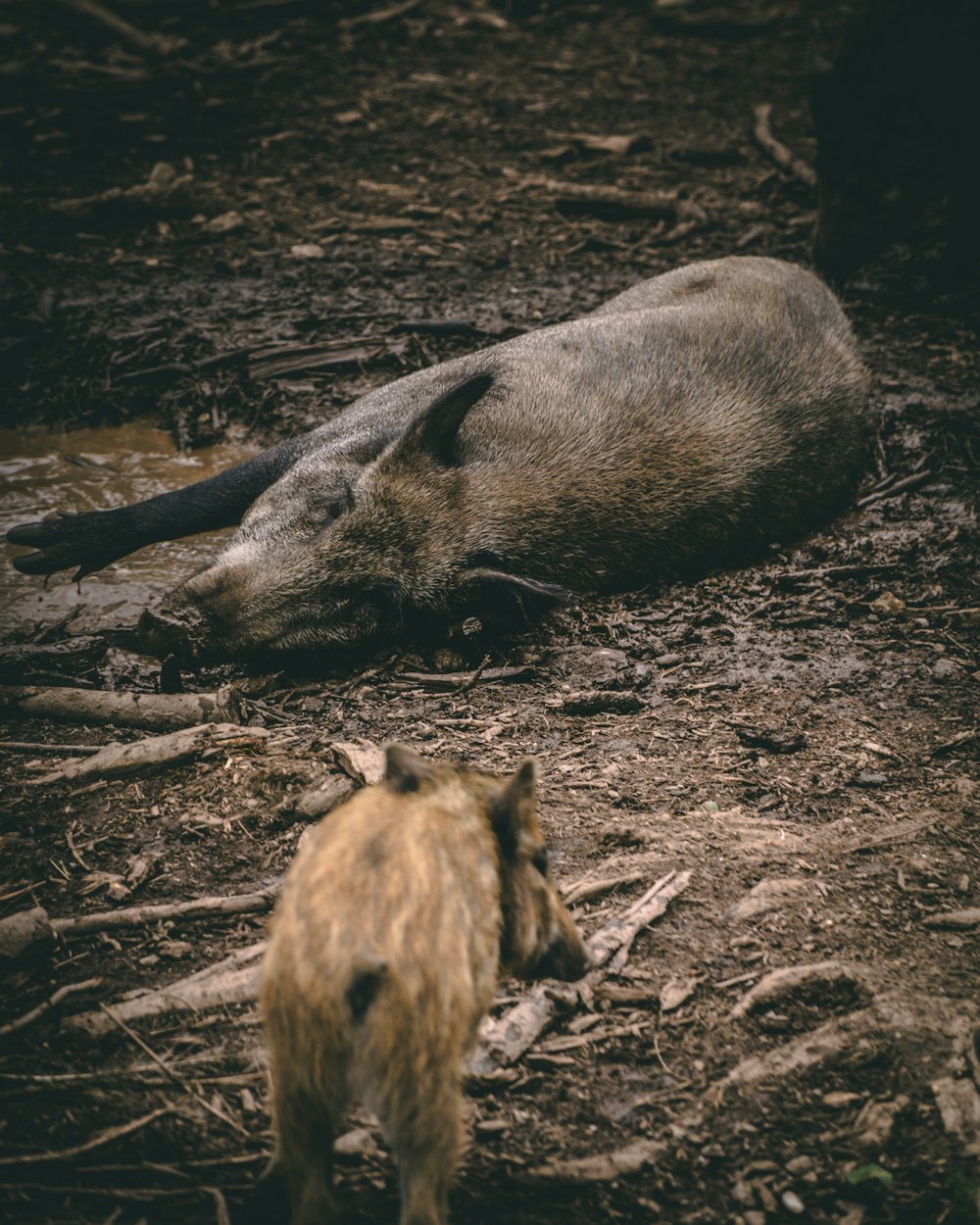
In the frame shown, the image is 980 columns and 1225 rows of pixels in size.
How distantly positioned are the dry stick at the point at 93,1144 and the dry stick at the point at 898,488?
148 inches

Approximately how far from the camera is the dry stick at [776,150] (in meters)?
7.61

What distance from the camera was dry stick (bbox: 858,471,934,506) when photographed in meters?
4.65

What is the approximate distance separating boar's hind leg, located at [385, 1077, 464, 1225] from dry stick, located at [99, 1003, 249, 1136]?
1.59 ft

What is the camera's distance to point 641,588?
13.6 feet

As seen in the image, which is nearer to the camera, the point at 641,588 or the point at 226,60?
the point at 641,588

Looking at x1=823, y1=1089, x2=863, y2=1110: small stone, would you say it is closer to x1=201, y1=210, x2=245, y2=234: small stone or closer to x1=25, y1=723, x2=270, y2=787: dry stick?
x1=25, y1=723, x2=270, y2=787: dry stick

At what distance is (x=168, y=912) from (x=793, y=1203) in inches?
55.2

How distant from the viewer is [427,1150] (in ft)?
5.14

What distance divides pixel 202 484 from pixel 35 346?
1.82m

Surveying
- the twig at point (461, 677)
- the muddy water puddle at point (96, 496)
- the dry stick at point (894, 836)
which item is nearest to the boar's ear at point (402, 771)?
the dry stick at point (894, 836)

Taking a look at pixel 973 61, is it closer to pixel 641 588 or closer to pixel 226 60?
pixel 641 588

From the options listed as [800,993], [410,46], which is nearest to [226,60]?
[410,46]

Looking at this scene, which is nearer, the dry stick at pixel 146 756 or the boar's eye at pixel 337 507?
the dry stick at pixel 146 756

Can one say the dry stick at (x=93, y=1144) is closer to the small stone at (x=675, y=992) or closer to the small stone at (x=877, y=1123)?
the small stone at (x=675, y=992)
